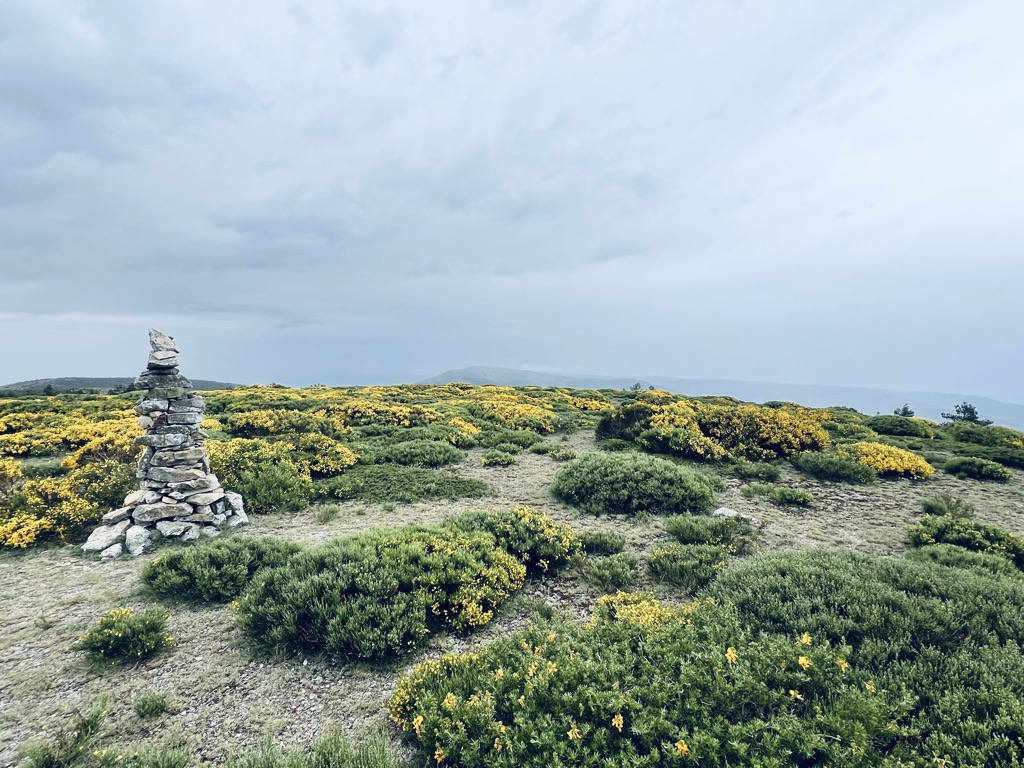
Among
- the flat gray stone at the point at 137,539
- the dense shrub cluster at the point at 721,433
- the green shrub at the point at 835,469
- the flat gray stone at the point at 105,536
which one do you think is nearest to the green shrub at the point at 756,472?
the green shrub at the point at 835,469

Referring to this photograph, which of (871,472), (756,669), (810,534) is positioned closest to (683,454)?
(871,472)

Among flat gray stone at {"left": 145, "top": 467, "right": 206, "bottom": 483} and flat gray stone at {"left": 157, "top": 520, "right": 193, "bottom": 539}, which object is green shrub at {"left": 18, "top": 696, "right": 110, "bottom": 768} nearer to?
flat gray stone at {"left": 157, "top": 520, "right": 193, "bottom": 539}

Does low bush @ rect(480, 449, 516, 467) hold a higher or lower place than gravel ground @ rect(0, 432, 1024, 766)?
higher

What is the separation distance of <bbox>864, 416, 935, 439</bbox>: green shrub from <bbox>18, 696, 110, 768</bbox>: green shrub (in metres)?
30.0

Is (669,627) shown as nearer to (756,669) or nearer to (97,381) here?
(756,669)

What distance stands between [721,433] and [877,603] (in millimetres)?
12761

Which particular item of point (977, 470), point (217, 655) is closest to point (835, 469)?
point (977, 470)

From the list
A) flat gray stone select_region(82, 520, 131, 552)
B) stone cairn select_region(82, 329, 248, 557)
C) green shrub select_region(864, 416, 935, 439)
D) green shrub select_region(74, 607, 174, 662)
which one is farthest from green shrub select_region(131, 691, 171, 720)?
green shrub select_region(864, 416, 935, 439)

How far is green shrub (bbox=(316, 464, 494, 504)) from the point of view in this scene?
12.9 metres

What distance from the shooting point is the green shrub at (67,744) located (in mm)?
4395

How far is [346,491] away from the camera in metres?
12.9

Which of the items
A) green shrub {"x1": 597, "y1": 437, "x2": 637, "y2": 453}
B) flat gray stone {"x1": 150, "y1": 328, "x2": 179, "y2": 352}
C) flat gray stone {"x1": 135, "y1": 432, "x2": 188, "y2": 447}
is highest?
flat gray stone {"x1": 150, "y1": 328, "x2": 179, "y2": 352}

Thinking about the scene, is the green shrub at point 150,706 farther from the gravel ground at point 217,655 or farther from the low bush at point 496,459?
the low bush at point 496,459

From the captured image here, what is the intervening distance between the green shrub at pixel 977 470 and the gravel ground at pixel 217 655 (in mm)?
3783
